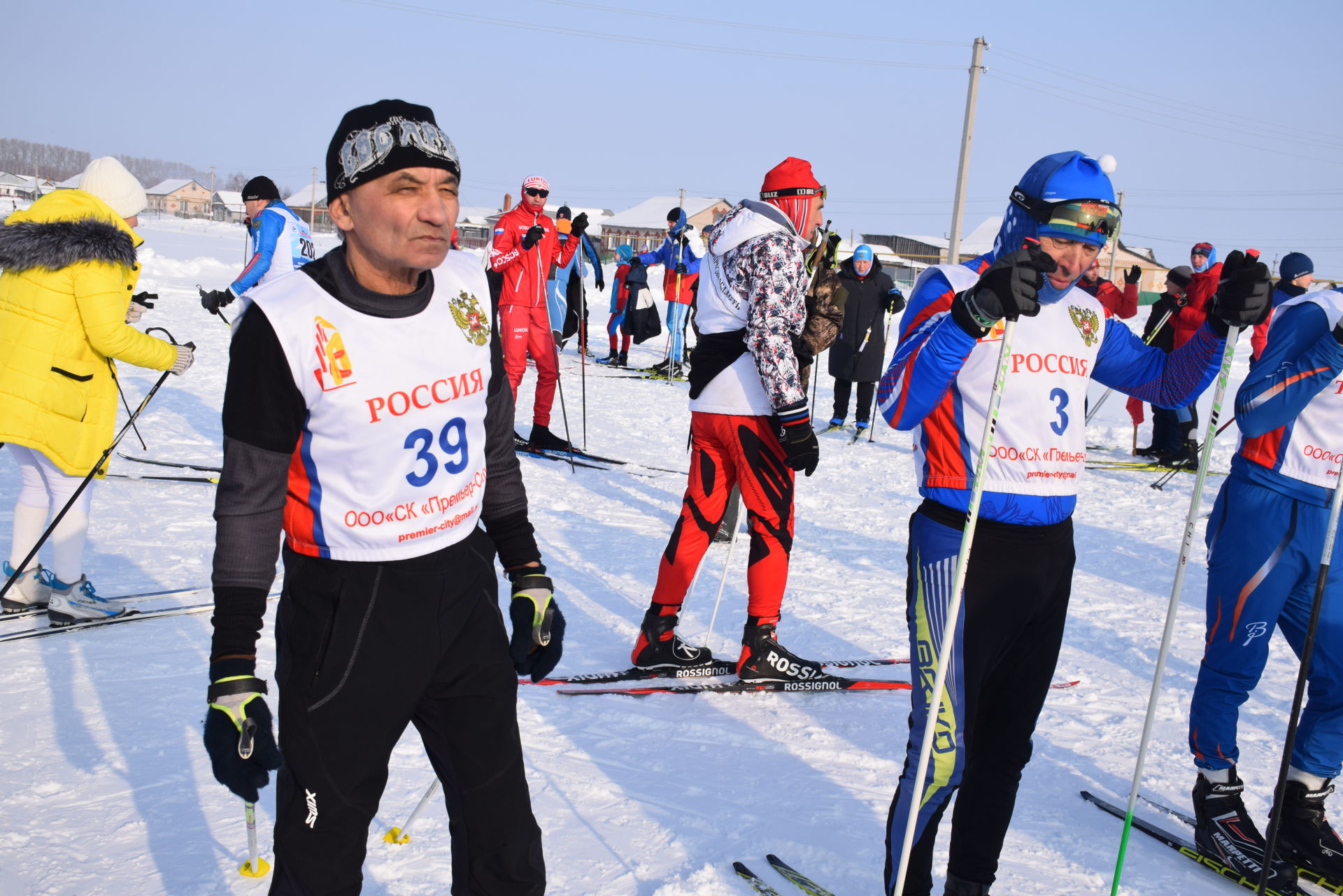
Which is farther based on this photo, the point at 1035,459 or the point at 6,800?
the point at 6,800

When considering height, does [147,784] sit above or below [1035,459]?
below

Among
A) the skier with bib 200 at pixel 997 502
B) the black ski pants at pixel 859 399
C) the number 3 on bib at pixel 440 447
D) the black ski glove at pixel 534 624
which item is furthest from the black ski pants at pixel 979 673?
the black ski pants at pixel 859 399

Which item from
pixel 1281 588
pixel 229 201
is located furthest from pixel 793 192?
pixel 229 201

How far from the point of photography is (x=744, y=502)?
13.4ft

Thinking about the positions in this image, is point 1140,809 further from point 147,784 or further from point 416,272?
point 147,784

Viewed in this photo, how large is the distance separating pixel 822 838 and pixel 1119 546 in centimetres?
518

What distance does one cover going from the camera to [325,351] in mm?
1793

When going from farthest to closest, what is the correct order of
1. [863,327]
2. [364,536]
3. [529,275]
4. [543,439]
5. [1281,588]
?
[863,327]
[543,439]
[529,275]
[1281,588]
[364,536]

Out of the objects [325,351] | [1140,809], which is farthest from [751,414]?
[325,351]

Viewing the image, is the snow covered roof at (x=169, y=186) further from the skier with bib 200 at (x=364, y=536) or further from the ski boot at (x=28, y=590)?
the skier with bib 200 at (x=364, y=536)

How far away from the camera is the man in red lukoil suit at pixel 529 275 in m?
8.55

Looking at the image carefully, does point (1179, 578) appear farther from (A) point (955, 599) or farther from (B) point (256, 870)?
(B) point (256, 870)

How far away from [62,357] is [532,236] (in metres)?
4.63

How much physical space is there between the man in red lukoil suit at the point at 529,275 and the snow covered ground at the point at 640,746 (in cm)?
243
